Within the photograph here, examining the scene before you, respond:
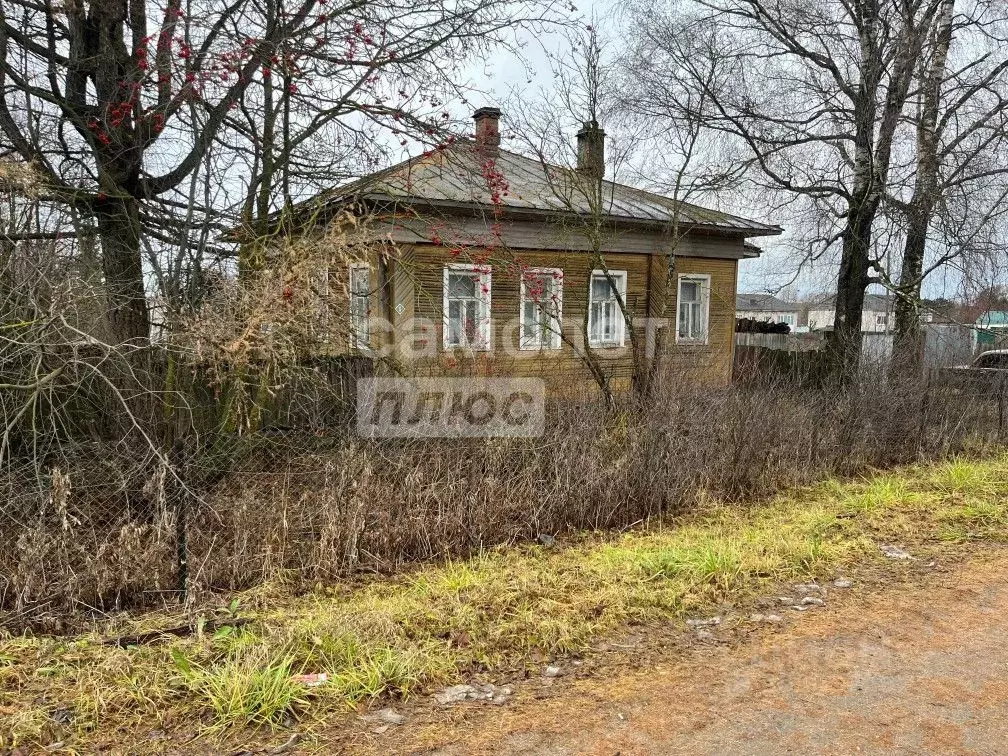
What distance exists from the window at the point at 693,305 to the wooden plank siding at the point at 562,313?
17cm

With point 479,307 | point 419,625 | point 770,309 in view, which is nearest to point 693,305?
point 479,307

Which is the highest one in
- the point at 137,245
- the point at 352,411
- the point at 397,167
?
the point at 397,167

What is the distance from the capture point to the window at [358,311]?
593cm

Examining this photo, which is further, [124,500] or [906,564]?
[906,564]

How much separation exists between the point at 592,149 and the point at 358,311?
403 cm

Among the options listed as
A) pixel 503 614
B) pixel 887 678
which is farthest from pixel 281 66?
pixel 887 678

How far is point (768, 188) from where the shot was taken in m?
11.9

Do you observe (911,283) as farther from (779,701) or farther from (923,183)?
(779,701)

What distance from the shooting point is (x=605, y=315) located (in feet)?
46.3

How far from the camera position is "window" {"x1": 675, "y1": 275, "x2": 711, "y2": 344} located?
49.5 ft

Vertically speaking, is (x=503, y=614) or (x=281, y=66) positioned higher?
(x=281, y=66)

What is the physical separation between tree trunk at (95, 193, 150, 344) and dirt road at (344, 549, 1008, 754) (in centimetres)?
380

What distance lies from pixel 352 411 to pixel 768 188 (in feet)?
30.7

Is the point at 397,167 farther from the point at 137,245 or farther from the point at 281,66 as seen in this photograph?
the point at 137,245
